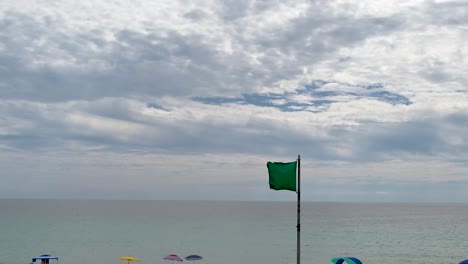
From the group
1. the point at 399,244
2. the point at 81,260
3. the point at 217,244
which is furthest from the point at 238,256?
the point at 399,244

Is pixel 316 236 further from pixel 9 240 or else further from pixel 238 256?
pixel 9 240

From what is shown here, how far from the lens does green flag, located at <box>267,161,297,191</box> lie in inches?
688

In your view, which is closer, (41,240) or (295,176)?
(295,176)

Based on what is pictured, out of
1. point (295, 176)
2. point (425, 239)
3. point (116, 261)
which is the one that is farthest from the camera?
point (425, 239)

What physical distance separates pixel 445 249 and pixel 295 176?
57.8 metres

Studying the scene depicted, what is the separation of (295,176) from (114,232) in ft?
259

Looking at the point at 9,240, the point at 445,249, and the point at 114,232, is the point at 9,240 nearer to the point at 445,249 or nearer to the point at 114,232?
the point at 114,232

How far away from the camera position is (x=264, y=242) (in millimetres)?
74750

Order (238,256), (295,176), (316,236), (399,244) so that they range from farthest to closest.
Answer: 1. (316,236)
2. (399,244)
3. (238,256)
4. (295,176)

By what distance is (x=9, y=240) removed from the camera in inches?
2982

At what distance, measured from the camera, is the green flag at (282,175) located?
1747cm

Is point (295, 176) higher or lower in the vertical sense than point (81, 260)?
higher

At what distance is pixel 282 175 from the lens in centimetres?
1764

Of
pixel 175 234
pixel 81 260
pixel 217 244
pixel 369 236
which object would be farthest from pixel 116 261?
pixel 369 236
